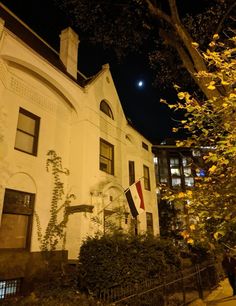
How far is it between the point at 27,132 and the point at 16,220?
3415 millimetres

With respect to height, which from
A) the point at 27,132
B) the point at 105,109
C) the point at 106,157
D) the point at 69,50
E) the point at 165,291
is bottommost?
the point at 165,291

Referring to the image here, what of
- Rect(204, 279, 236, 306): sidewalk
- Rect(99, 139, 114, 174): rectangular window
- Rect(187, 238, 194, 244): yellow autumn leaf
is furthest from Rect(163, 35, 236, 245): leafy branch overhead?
Rect(99, 139, 114, 174): rectangular window

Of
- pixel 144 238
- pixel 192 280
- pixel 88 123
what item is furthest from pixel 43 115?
pixel 192 280

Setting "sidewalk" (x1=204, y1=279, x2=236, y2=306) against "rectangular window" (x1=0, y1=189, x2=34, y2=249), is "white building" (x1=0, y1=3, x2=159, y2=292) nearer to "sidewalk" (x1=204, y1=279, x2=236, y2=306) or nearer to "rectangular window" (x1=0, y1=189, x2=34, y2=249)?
"rectangular window" (x1=0, y1=189, x2=34, y2=249)

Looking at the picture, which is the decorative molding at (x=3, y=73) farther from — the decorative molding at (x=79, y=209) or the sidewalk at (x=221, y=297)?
the sidewalk at (x=221, y=297)

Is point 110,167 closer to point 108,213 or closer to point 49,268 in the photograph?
point 108,213

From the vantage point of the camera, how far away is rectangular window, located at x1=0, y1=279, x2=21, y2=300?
880cm

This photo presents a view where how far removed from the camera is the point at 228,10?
8430 millimetres

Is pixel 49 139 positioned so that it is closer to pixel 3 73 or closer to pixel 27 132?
pixel 27 132

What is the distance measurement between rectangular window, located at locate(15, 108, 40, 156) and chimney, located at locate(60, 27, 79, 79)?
4.23 metres

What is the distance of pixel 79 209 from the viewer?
11.3m

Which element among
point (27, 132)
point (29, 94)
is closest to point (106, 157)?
point (27, 132)

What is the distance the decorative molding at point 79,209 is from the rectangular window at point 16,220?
67.7 inches

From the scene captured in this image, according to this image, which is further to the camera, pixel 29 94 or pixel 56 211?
pixel 29 94
